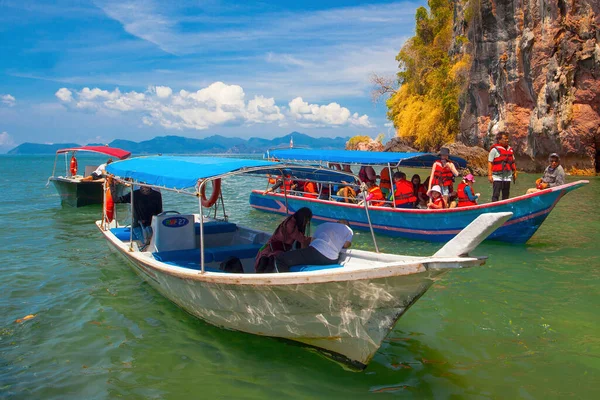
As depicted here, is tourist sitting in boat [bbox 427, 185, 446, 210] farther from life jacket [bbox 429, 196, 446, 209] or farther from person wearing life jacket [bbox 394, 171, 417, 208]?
person wearing life jacket [bbox 394, 171, 417, 208]

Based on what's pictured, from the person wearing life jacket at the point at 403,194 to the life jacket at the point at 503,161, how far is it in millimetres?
1998

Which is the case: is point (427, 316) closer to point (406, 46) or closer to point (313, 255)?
point (313, 255)

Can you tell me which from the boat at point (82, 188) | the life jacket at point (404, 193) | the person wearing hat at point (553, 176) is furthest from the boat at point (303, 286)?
the boat at point (82, 188)

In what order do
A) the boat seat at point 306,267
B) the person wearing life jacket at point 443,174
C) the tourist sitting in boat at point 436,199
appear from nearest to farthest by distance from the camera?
the boat seat at point 306,267
the person wearing life jacket at point 443,174
the tourist sitting in boat at point 436,199

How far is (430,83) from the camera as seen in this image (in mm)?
42062

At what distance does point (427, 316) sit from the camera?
22.5ft

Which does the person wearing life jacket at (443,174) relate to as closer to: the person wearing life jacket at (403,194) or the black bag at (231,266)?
the person wearing life jacket at (403,194)

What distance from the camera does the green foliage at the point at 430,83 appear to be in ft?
128

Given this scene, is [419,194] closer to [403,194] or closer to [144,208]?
[403,194]

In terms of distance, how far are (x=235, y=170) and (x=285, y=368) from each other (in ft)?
7.92

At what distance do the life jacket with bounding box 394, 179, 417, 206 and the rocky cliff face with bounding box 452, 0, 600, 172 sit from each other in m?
17.6

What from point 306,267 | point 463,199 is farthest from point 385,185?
point 306,267

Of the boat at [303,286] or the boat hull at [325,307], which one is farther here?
the boat hull at [325,307]

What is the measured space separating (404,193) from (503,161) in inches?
94.0
